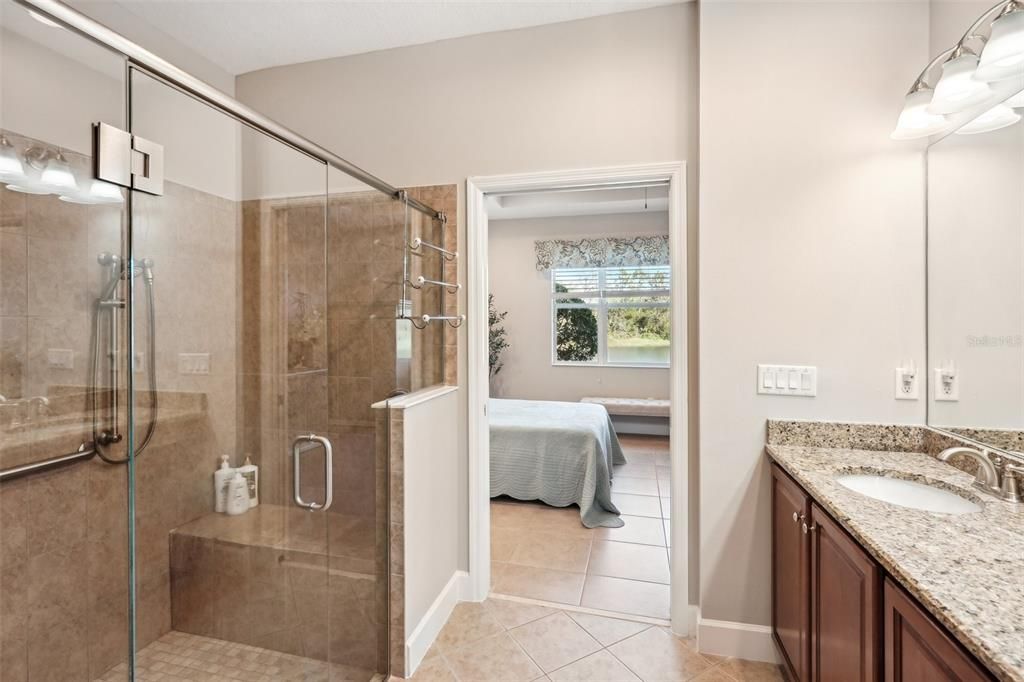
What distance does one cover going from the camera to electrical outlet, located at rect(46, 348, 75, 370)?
3.47 ft

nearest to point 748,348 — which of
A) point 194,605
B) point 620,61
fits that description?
point 620,61

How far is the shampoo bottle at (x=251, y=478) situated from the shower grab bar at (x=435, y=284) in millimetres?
974

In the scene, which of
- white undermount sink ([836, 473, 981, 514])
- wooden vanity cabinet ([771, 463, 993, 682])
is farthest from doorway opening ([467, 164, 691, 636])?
white undermount sink ([836, 473, 981, 514])

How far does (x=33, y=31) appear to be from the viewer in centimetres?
91

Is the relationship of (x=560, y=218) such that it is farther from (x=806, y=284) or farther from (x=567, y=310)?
(x=806, y=284)

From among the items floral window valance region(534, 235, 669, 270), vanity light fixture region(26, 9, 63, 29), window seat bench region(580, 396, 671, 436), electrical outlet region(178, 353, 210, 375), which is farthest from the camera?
floral window valance region(534, 235, 669, 270)

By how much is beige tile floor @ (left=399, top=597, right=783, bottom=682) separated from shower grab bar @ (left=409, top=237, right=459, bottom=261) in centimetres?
178

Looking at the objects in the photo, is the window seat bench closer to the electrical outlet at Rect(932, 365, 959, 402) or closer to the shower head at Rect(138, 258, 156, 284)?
the electrical outlet at Rect(932, 365, 959, 402)

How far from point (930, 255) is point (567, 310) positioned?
4665 millimetres

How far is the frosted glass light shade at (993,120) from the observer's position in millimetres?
1449

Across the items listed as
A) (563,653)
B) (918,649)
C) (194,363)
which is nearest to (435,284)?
(194,363)

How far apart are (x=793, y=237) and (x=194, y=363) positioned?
7.27 ft

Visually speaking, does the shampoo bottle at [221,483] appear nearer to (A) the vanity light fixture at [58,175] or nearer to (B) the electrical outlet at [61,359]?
(B) the electrical outlet at [61,359]

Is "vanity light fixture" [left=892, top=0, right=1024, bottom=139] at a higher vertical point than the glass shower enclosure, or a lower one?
higher
